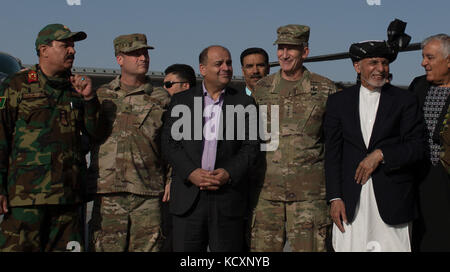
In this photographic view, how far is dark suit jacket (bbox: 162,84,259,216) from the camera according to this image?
3949 mm

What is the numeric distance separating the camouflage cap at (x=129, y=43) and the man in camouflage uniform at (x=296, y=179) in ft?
4.20

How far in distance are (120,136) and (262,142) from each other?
126 cm

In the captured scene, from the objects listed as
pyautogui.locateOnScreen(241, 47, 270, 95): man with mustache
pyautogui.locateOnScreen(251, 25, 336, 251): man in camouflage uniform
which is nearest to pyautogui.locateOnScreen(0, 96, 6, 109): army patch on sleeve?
pyautogui.locateOnScreen(251, 25, 336, 251): man in camouflage uniform

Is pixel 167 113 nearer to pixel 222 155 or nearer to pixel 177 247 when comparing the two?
pixel 222 155

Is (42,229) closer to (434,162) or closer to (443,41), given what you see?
(434,162)

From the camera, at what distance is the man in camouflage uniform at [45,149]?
3754 millimetres

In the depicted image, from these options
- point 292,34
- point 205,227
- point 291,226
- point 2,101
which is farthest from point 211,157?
point 2,101

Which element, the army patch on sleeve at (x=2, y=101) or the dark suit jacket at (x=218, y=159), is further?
the dark suit jacket at (x=218, y=159)

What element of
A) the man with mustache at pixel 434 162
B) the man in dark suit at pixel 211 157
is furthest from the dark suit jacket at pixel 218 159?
the man with mustache at pixel 434 162

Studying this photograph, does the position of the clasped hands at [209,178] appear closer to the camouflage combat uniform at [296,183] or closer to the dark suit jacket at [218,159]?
the dark suit jacket at [218,159]

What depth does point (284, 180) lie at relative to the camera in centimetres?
412

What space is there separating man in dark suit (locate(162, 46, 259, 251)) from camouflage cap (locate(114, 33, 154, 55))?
59 centimetres

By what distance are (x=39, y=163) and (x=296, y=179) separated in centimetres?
213

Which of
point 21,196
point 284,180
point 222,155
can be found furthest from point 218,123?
point 21,196
